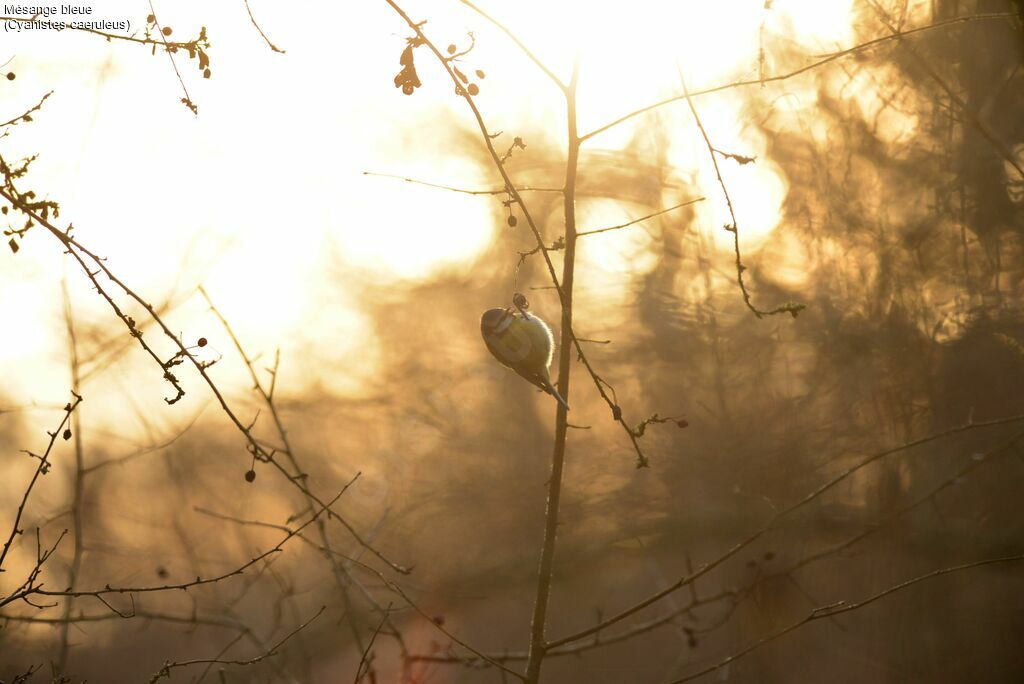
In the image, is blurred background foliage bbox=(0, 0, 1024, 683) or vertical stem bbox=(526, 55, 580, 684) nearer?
vertical stem bbox=(526, 55, 580, 684)

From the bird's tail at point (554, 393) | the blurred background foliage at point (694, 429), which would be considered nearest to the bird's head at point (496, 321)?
the bird's tail at point (554, 393)

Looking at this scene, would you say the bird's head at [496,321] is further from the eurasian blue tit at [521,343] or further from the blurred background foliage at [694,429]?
the blurred background foliage at [694,429]

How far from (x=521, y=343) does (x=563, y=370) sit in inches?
4.7

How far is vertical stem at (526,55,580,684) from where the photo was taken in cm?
163

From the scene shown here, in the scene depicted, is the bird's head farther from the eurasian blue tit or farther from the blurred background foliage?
the blurred background foliage

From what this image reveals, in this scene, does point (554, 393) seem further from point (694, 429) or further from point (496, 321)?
point (694, 429)

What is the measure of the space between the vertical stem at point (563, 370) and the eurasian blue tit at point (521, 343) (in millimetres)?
75

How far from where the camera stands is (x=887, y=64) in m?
5.20

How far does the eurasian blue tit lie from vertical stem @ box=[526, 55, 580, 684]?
0.08 metres

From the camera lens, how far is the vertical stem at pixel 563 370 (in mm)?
1634

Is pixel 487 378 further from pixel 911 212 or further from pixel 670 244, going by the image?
pixel 911 212

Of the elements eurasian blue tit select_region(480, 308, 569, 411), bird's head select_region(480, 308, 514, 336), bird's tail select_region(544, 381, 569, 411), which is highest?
bird's head select_region(480, 308, 514, 336)

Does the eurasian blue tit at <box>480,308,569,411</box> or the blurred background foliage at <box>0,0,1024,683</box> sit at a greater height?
the blurred background foliage at <box>0,0,1024,683</box>

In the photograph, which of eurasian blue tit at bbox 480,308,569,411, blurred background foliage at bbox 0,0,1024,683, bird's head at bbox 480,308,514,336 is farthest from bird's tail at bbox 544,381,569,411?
blurred background foliage at bbox 0,0,1024,683
